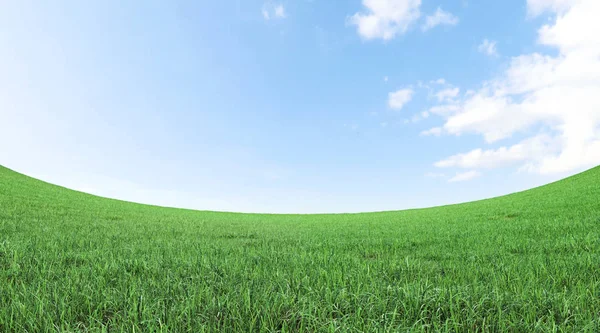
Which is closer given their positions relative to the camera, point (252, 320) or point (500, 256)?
point (252, 320)

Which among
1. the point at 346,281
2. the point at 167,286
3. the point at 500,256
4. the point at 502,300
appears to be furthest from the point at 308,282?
the point at 500,256

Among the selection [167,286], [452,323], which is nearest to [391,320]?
[452,323]

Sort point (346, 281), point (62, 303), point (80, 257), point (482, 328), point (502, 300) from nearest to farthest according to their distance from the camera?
1. point (482, 328)
2. point (62, 303)
3. point (502, 300)
4. point (346, 281)
5. point (80, 257)

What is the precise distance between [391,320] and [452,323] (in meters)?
0.54

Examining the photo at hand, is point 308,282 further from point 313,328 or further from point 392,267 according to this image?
point 392,267

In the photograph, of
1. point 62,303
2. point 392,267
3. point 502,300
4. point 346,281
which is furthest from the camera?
point 392,267

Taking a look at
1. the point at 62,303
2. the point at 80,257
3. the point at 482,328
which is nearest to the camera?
the point at 482,328

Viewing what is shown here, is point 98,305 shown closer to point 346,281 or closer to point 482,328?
point 346,281

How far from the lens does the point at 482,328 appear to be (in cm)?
282

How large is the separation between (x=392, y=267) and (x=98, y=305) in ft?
13.2

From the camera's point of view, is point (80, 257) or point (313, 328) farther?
point (80, 257)

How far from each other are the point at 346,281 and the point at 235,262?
2086 mm

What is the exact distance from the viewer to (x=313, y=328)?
283cm

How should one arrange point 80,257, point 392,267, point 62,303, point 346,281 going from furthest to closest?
point 80,257 < point 392,267 < point 346,281 < point 62,303
